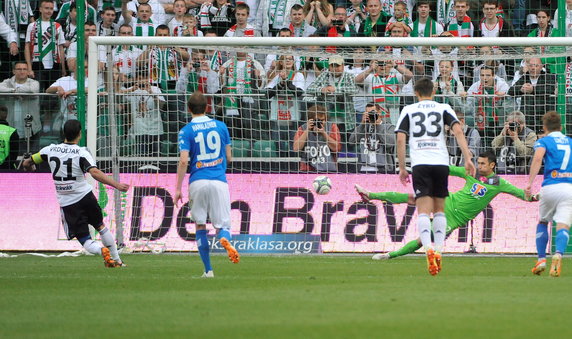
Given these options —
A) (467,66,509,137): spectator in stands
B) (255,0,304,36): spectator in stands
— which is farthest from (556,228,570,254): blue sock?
(255,0,304,36): spectator in stands

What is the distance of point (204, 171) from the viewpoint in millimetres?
11516

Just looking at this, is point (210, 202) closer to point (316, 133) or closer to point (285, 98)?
point (316, 133)

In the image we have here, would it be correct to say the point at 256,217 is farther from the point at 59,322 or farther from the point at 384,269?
the point at 59,322

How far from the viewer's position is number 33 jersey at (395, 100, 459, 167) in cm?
1149

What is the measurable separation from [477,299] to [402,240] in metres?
8.12

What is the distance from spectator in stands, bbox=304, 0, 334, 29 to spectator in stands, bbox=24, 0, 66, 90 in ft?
15.6

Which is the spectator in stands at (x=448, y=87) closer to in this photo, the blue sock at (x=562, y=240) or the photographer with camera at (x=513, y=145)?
the photographer with camera at (x=513, y=145)

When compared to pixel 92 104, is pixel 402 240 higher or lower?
lower

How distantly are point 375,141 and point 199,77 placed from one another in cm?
336

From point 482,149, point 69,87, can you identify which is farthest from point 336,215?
point 69,87

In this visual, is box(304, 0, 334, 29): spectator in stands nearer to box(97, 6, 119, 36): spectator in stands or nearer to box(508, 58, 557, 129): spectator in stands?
box(97, 6, 119, 36): spectator in stands

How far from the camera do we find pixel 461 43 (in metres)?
16.1

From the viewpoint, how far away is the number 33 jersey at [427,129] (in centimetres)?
1149

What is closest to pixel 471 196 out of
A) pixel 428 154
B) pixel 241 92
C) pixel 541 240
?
pixel 541 240
